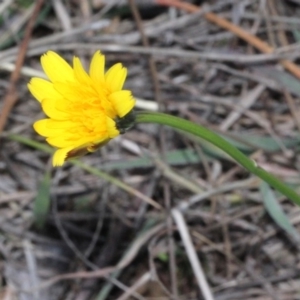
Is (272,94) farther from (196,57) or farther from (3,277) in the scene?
(3,277)

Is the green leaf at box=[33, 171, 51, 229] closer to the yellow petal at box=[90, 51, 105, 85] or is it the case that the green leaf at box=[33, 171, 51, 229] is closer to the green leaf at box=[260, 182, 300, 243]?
the green leaf at box=[260, 182, 300, 243]

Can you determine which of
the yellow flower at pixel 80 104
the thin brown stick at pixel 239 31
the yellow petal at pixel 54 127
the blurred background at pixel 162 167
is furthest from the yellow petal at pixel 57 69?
the thin brown stick at pixel 239 31

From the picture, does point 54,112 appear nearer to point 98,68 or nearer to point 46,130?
point 46,130

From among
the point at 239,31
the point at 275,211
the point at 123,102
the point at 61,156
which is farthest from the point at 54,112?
the point at 239,31

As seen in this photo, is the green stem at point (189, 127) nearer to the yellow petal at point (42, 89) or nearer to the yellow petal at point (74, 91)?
the yellow petal at point (74, 91)

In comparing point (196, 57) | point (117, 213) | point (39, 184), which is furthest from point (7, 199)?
point (196, 57)

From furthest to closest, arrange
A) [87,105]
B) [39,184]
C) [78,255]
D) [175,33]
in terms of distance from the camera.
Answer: [175,33] → [39,184] → [78,255] → [87,105]

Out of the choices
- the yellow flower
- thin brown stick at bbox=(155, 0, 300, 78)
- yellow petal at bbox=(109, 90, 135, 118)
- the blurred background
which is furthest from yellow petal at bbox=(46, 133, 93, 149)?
thin brown stick at bbox=(155, 0, 300, 78)
